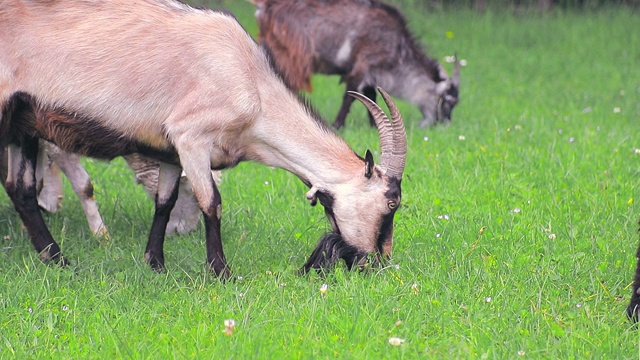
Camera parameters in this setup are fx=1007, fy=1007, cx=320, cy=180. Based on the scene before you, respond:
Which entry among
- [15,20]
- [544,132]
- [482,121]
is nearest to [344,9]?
[482,121]

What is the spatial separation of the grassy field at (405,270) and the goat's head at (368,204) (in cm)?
12

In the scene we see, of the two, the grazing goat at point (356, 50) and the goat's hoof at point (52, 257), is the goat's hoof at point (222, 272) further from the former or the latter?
the grazing goat at point (356, 50)

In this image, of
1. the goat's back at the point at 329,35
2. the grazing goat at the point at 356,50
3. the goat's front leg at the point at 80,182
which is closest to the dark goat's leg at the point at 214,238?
the goat's front leg at the point at 80,182

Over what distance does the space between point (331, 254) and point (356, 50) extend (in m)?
5.00

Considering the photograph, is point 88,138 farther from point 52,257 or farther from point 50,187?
point 50,187

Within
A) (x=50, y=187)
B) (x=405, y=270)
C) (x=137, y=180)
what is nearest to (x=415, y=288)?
(x=405, y=270)

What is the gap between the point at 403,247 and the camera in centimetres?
565

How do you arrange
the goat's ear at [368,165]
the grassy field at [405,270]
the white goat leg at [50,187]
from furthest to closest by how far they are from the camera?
the white goat leg at [50,187] → the goat's ear at [368,165] → the grassy field at [405,270]

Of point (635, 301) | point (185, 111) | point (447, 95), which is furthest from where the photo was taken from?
point (447, 95)

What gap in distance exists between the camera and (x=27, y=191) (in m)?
5.61

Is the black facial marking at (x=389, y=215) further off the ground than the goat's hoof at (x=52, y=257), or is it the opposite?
the black facial marking at (x=389, y=215)

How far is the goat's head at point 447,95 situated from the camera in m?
9.70

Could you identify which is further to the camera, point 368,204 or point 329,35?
point 329,35

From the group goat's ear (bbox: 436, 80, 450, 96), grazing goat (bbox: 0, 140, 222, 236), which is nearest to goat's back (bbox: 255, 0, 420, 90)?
goat's ear (bbox: 436, 80, 450, 96)
